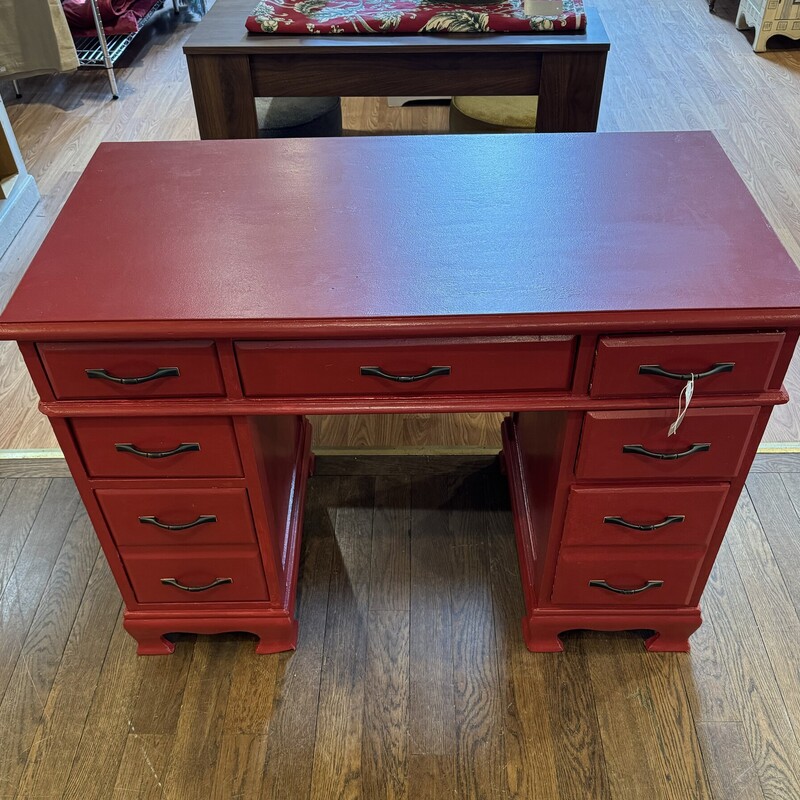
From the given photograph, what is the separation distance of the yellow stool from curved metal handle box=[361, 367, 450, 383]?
188cm

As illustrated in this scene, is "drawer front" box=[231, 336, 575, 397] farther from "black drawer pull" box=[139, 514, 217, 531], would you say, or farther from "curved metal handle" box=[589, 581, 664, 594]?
"curved metal handle" box=[589, 581, 664, 594]

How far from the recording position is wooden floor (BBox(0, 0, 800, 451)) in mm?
2992

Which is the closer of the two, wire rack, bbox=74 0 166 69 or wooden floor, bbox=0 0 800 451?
wooden floor, bbox=0 0 800 451

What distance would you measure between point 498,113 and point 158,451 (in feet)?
6.77

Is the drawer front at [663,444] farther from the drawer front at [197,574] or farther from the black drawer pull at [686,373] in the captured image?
the drawer front at [197,574]

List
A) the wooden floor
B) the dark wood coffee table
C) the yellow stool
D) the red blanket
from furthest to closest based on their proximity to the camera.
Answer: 1. the red blanket
2. the wooden floor
3. the yellow stool
4. the dark wood coffee table

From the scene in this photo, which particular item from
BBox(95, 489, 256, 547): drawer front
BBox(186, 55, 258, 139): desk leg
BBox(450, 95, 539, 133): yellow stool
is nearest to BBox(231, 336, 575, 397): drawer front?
BBox(95, 489, 256, 547): drawer front

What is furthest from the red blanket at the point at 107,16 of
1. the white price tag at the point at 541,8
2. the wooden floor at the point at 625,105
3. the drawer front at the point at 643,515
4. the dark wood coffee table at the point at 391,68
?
the drawer front at the point at 643,515

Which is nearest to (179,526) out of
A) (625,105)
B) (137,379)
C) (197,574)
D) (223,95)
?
(197,574)

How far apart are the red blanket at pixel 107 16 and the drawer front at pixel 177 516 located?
3.30m

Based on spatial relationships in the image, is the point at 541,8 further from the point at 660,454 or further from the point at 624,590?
the point at 624,590

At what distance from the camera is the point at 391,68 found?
6.68 ft

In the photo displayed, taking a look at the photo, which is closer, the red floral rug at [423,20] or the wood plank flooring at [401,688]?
the wood plank flooring at [401,688]

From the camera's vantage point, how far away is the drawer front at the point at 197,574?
4.64 feet
